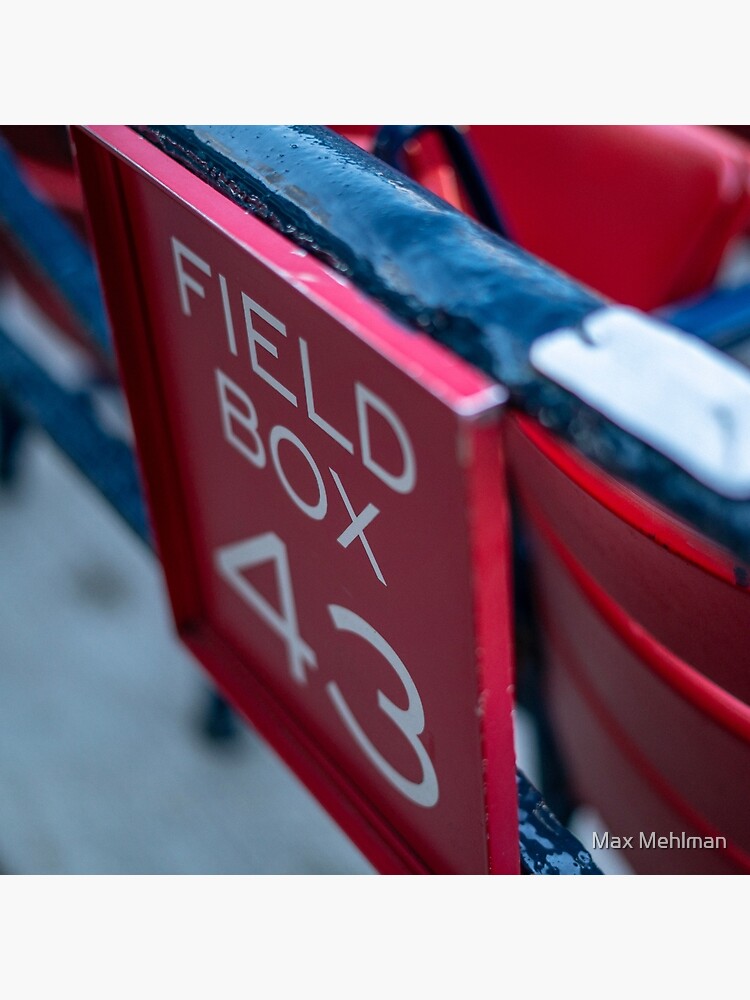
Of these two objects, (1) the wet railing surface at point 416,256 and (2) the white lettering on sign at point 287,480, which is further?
(2) the white lettering on sign at point 287,480

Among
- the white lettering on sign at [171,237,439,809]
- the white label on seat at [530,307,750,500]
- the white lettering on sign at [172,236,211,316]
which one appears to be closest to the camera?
the white label on seat at [530,307,750,500]

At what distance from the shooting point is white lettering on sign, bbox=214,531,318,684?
23.1 inches

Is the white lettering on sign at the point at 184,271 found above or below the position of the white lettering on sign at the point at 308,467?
above

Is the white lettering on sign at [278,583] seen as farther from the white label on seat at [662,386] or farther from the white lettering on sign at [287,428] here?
the white label on seat at [662,386]

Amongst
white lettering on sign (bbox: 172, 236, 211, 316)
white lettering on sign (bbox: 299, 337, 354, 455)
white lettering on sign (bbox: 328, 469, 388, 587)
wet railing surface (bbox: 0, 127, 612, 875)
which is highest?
wet railing surface (bbox: 0, 127, 612, 875)

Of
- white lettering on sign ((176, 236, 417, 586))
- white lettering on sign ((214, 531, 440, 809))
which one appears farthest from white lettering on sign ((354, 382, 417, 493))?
white lettering on sign ((214, 531, 440, 809))

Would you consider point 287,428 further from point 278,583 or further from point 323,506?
point 278,583

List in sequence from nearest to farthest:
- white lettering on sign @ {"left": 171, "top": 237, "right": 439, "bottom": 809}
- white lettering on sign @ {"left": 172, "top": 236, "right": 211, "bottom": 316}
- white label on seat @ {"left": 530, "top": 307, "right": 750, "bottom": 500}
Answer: white label on seat @ {"left": 530, "top": 307, "right": 750, "bottom": 500}, white lettering on sign @ {"left": 171, "top": 237, "right": 439, "bottom": 809}, white lettering on sign @ {"left": 172, "top": 236, "right": 211, "bottom": 316}

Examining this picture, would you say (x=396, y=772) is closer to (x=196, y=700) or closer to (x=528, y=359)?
(x=528, y=359)

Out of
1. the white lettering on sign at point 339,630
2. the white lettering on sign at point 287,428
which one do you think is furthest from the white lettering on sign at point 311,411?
the white lettering on sign at point 339,630

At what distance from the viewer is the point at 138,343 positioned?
614 mm

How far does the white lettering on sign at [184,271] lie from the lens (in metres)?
0.49

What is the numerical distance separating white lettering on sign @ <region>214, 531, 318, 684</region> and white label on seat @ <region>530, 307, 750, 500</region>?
11.5 inches

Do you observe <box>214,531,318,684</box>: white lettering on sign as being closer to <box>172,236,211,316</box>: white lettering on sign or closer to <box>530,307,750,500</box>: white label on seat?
<box>172,236,211,316</box>: white lettering on sign
